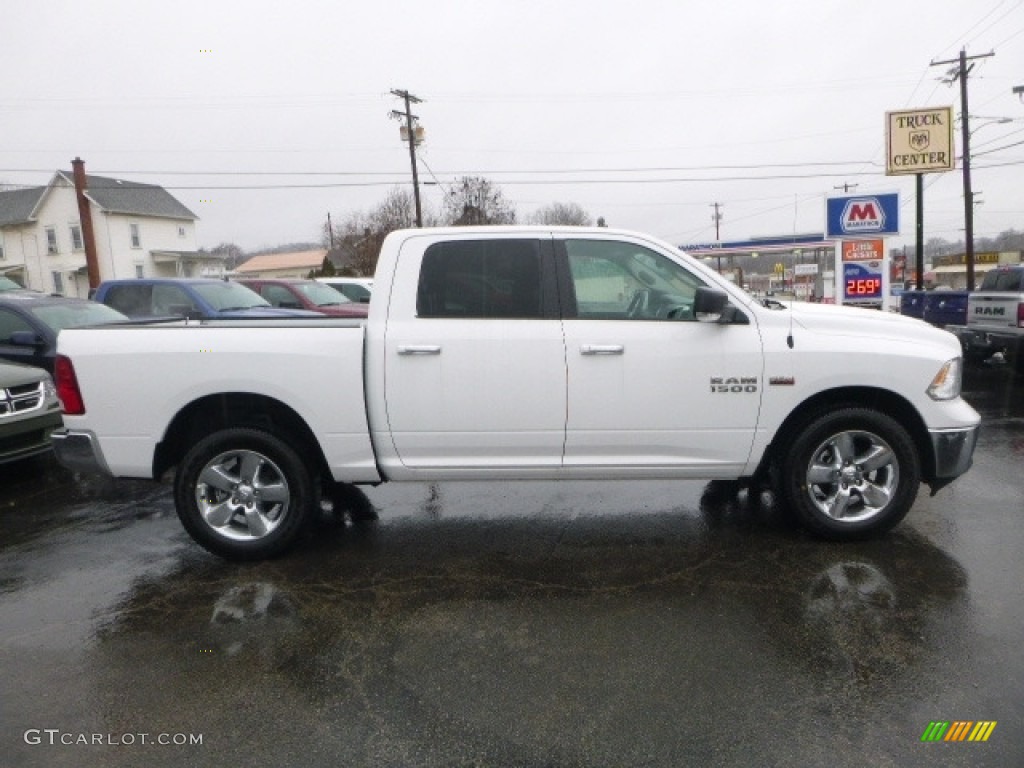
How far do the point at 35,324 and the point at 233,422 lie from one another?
5.11 m

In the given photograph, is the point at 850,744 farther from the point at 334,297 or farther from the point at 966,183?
the point at 966,183

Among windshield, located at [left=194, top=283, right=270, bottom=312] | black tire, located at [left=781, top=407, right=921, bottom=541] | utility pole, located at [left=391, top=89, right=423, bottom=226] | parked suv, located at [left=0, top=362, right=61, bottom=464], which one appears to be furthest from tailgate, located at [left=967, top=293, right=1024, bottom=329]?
utility pole, located at [left=391, top=89, right=423, bottom=226]

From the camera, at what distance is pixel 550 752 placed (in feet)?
8.79

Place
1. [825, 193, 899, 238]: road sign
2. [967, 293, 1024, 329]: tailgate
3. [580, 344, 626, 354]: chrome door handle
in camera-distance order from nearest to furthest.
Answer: [580, 344, 626, 354]: chrome door handle
[967, 293, 1024, 329]: tailgate
[825, 193, 899, 238]: road sign

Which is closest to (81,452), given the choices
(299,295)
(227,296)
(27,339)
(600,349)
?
(600,349)

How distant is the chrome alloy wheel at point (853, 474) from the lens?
4406 millimetres

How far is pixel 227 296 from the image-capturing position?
11555mm

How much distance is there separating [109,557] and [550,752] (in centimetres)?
346

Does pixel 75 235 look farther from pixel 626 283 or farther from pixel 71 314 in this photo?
pixel 626 283

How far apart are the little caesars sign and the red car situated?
432 inches

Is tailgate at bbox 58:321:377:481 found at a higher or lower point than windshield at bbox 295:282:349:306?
lower

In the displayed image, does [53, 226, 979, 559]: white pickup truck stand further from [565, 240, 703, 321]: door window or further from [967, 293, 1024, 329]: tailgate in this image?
[967, 293, 1024, 329]: tailgate

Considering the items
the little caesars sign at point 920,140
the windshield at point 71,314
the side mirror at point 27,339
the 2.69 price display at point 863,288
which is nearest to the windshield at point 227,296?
the windshield at point 71,314

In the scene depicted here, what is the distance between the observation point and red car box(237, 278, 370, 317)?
571 inches
